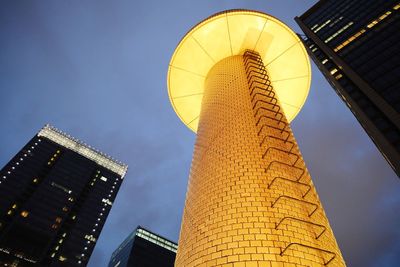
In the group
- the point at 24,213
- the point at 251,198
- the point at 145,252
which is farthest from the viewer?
the point at 145,252

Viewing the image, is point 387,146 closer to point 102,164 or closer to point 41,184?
point 41,184

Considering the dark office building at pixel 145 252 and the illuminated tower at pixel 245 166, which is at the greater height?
the dark office building at pixel 145 252

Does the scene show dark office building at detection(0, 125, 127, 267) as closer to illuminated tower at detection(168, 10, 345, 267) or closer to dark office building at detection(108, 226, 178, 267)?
dark office building at detection(108, 226, 178, 267)

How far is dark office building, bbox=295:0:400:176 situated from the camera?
119ft

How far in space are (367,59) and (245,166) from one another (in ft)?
148

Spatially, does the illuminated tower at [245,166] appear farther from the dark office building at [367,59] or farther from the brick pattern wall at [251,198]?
the dark office building at [367,59]

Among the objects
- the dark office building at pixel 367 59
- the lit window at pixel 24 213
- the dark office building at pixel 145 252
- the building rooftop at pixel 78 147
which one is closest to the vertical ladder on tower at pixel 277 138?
the dark office building at pixel 367 59

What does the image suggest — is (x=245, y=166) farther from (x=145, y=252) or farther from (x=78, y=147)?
(x=78, y=147)

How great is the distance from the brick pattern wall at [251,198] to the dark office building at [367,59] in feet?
102

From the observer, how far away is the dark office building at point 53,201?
273 feet

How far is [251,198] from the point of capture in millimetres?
6117

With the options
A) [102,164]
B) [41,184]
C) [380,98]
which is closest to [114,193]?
[102,164]

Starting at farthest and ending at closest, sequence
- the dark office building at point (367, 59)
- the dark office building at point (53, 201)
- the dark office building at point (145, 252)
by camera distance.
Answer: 1. the dark office building at point (145, 252)
2. the dark office building at point (53, 201)
3. the dark office building at point (367, 59)

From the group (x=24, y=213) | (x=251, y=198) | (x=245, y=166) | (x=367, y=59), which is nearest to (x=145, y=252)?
(x=24, y=213)
